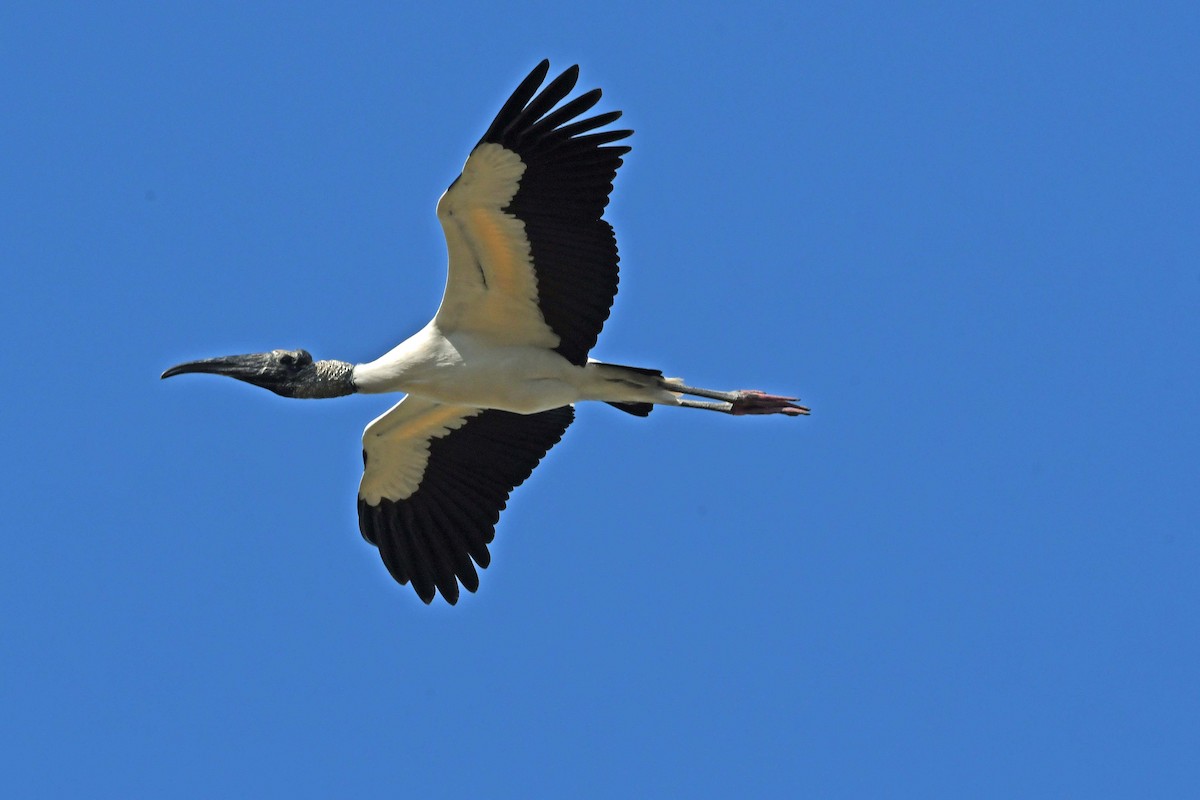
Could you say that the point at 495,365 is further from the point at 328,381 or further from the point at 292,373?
the point at 292,373

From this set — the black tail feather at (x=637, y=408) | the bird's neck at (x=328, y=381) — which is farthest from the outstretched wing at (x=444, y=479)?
the bird's neck at (x=328, y=381)

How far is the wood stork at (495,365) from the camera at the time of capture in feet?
41.4

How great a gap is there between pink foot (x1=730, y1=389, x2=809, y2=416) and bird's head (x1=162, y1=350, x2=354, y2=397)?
3.06 m

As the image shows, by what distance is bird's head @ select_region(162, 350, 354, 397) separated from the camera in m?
14.0

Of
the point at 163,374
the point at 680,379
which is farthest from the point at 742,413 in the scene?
the point at 163,374

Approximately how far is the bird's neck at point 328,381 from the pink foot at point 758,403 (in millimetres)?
3021

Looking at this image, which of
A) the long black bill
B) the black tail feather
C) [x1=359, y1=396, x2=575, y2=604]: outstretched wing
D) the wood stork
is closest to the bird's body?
the wood stork

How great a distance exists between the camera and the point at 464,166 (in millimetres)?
12625

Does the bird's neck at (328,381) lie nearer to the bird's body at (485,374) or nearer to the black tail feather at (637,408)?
the bird's body at (485,374)

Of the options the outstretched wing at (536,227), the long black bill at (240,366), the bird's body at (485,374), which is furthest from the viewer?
the long black bill at (240,366)

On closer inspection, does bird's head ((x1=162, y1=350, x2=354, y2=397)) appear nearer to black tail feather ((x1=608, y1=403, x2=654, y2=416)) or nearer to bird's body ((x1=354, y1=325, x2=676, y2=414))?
bird's body ((x1=354, y1=325, x2=676, y2=414))

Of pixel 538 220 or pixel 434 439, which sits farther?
pixel 434 439

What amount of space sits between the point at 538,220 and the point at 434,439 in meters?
2.86

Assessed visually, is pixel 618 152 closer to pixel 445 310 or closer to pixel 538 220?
pixel 538 220
